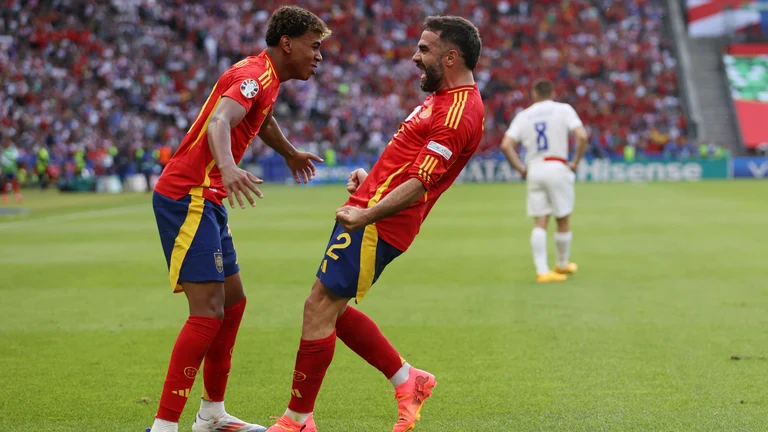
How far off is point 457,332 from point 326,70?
1412 inches

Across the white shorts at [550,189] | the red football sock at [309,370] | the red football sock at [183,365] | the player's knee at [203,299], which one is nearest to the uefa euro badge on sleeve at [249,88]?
the player's knee at [203,299]

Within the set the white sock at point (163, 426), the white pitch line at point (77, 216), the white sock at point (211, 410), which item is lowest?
the white pitch line at point (77, 216)

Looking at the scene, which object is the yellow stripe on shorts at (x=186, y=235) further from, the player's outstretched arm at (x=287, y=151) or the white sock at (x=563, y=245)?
the white sock at (x=563, y=245)

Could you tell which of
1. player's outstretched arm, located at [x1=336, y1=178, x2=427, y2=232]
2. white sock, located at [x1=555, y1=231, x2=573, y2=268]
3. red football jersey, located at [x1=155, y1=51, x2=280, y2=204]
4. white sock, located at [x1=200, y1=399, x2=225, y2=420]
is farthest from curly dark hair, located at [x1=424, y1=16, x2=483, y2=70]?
white sock, located at [x1=555, y1=231, x2=573, y2=268]

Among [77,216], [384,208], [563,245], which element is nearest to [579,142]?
[563,245]

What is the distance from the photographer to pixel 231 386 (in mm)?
6152

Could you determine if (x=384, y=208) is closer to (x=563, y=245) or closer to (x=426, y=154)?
(x=426, y=154)

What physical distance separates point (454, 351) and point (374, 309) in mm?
2172

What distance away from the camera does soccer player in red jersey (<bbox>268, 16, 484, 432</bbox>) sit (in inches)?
188

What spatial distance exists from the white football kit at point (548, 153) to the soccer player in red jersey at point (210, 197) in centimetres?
638

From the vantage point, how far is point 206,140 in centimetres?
497

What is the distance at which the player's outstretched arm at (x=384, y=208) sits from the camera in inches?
180

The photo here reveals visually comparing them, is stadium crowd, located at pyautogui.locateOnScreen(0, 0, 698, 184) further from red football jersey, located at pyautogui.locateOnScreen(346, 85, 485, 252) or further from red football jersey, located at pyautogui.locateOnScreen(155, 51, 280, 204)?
red football jersey, located at pyautogui.locateOnScreen(346, 85, 485, 252)

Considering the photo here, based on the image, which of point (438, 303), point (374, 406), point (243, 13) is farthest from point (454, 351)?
point (243, 13)
